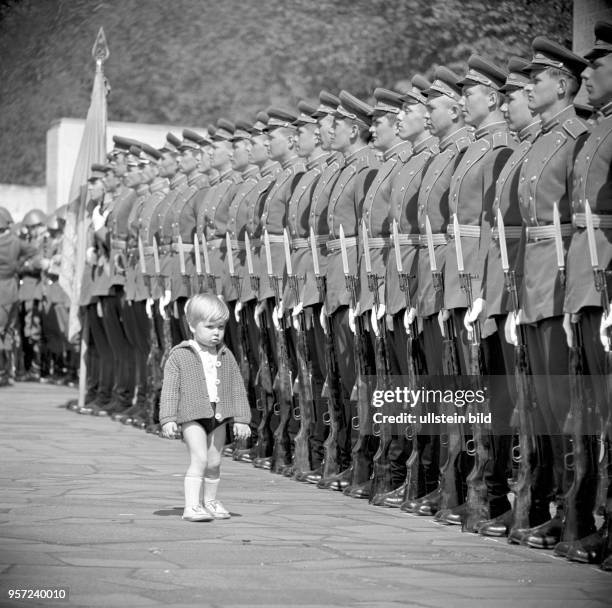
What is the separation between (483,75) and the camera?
305 inches

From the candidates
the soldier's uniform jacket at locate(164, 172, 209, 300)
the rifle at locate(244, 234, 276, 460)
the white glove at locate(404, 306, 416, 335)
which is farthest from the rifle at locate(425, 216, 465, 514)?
the soldier's uniform jacket at locate(164, 172, 209, 300)

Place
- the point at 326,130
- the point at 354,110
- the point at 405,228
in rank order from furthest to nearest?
the point at 326,130 → the point at 354,110 → the point at 405,228

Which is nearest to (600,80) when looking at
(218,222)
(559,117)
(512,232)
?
(559,117)

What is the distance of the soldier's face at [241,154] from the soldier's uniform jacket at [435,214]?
12.0 ft

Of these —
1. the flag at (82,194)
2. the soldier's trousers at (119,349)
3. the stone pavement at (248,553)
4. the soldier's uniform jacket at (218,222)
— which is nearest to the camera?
the stone pavement at (248,553)

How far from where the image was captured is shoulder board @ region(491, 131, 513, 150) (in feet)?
25.2

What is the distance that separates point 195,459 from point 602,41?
2478 mm

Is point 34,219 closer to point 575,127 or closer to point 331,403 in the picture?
point 331,403

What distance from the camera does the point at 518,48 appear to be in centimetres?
3155

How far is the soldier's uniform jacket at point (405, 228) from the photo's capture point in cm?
816

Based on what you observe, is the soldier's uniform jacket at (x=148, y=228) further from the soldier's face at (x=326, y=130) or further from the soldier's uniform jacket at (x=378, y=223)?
the soldier's uniform jacket at (x=378, y=223)

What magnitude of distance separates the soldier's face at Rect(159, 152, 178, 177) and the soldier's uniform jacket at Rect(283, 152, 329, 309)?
3.65m

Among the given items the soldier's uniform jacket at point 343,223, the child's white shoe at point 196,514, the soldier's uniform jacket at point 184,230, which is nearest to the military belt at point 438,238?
A: the soldier's uniform jacket at point 343,223

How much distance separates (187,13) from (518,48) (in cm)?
840
